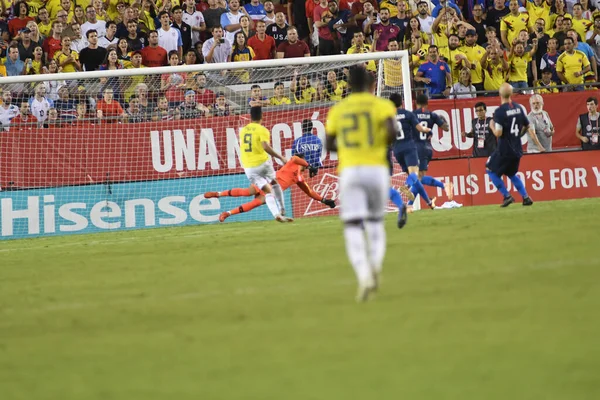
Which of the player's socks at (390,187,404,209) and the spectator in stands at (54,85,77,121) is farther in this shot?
the spectator in stands at (54,85,77,121)

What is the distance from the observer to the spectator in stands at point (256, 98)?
23.0m

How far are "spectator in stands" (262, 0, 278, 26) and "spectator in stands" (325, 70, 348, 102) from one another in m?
3.15

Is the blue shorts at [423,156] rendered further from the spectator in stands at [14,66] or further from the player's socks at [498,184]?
the spectator in stands at [14,66]

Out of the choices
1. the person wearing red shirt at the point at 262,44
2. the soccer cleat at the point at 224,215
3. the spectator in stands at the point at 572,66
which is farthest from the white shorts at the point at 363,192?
the spectator in stands at the point at 572,66

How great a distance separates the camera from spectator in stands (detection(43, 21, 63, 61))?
925 inches

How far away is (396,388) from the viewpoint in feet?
19.2

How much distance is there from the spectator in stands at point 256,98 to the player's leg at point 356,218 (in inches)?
544

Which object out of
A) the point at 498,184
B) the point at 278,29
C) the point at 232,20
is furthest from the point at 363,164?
the point at 232,20

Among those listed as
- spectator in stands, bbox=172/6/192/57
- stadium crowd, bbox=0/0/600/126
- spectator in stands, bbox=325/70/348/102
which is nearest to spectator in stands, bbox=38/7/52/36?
stadium crowd, bbox=0/0/600/126

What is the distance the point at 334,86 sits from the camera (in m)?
23.2

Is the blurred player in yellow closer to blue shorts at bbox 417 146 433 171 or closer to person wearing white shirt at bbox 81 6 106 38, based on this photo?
blue shorts at bbox 417 146 433 171

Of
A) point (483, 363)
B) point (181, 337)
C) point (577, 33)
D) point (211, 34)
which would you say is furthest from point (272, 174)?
point (483, 363)

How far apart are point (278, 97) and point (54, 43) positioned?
5.11 meters

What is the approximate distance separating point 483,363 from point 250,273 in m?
5.87
